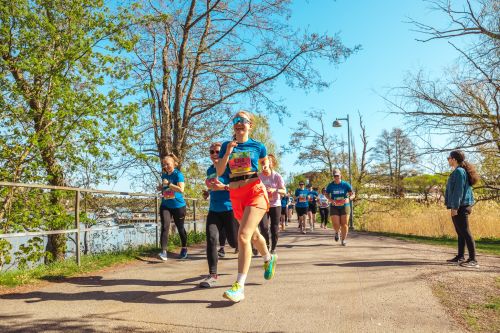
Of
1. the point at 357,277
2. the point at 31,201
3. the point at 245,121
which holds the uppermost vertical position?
the point at 245,121

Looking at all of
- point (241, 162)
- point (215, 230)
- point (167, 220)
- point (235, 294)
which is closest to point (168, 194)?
point (167, 220)

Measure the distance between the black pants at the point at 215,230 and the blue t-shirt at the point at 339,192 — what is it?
14.8 ft

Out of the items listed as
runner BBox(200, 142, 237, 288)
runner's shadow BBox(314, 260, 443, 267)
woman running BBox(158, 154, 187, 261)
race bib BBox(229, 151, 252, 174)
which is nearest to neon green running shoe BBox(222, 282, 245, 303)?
runner BBox(200, 142, 237, 288)

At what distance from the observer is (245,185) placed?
4.08 metres

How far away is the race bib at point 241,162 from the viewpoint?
4096 millimetres

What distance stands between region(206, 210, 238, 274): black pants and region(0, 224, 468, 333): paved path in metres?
0.35

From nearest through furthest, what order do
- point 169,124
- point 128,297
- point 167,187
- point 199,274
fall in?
point 128,297 < point 199,274 < point 167,187 < point 169,124

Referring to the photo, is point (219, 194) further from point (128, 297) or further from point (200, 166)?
point (200, 166)

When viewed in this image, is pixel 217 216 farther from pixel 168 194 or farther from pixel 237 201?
pixel 168 194

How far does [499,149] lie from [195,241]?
10582 millimetres

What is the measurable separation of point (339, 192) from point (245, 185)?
5870 mm

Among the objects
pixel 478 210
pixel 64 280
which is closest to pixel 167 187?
pixel 64 280

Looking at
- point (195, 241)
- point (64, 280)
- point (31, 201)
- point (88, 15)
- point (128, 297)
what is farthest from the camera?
point (195, 241)

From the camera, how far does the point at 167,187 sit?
22.5 feet
